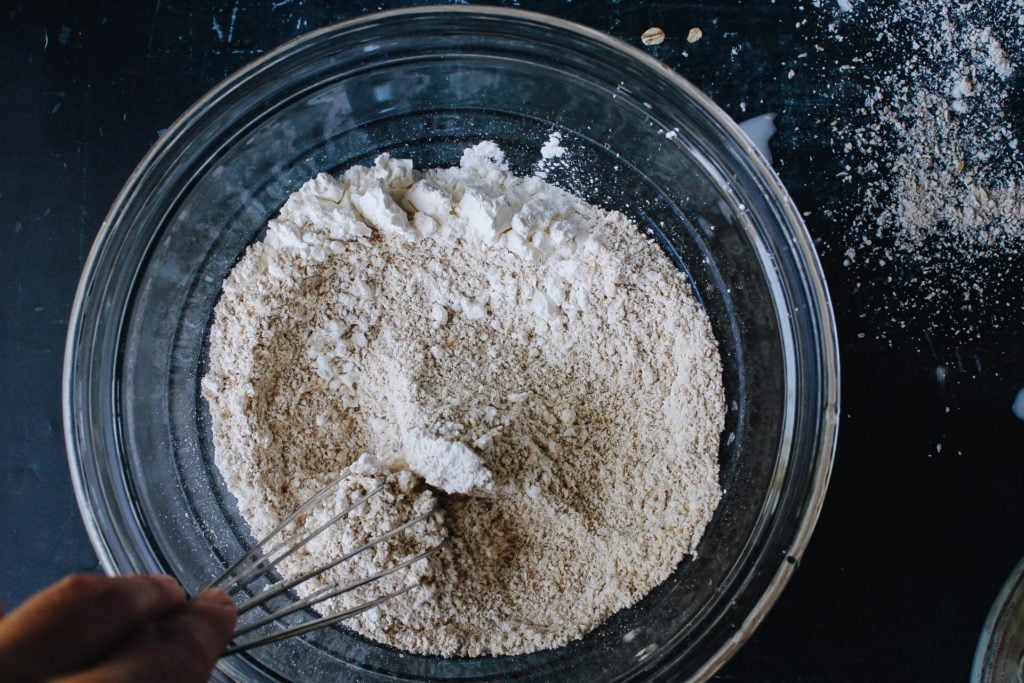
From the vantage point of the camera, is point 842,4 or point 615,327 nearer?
point 615,327

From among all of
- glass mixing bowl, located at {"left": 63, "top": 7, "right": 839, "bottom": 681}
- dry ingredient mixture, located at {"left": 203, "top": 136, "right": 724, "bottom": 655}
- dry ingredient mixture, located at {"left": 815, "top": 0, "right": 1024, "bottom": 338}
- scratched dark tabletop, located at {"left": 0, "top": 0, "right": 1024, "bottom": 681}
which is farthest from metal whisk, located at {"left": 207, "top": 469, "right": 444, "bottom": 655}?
dry ingredient mixture, located at {"left": 815, "top": 0, "right": 1024, "bottom": 338}

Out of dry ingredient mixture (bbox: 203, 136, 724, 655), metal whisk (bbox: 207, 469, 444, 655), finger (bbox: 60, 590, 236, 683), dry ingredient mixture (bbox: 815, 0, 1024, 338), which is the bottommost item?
finger (bbox: 60, 590, 236, 683)

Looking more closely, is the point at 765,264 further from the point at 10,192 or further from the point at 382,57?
the point at 10,192

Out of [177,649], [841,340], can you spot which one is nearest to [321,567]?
[177,649]

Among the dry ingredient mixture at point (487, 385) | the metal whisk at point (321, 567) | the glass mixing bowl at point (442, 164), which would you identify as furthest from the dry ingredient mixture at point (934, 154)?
the metal whisk at point (321, 567)

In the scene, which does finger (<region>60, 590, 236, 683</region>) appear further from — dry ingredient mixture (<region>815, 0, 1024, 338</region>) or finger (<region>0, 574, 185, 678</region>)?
dry ingredient mixture (<region>815, 0, 1024, 338</region>)

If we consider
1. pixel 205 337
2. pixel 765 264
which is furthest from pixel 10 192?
pixel 765 264
